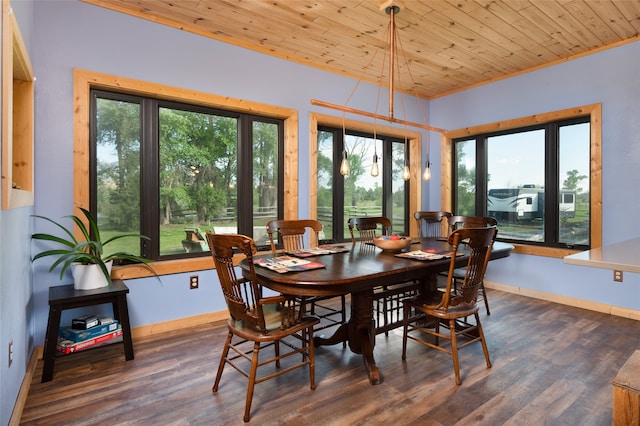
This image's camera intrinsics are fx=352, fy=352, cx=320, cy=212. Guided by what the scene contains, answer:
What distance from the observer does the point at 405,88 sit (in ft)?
16.5

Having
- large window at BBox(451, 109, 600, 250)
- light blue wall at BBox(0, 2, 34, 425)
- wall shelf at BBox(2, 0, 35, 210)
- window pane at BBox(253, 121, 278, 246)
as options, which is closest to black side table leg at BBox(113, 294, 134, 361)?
light blue wall at BBox(0, 2, 34, 425)

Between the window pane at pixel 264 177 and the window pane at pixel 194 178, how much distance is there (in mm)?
241

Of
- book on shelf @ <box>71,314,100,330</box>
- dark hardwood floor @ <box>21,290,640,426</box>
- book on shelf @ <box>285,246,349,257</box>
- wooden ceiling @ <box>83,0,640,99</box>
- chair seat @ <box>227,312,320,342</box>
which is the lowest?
dark hardwood floor @ <box>21,290,640,426</box>

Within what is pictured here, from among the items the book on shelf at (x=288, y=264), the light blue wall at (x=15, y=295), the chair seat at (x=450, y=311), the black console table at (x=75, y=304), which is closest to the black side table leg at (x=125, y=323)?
the black console table at (x=75, y=304)

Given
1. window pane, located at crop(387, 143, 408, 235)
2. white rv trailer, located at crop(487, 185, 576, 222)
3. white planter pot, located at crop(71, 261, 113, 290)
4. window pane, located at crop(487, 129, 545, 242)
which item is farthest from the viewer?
window pane, located at crop(387, 143, 408, 235)

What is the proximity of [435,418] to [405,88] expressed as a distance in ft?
14.1

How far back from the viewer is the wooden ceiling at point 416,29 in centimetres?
291

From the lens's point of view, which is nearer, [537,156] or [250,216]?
[250,216]

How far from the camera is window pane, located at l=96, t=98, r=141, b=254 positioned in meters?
2.98

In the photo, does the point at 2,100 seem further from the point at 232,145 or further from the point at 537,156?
the point at 537,156

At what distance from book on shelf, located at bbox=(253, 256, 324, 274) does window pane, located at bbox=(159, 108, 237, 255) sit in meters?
1.41

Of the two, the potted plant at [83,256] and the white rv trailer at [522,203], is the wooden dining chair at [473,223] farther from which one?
the potted plant at [83,256]

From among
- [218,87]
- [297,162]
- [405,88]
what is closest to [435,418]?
[297,162]

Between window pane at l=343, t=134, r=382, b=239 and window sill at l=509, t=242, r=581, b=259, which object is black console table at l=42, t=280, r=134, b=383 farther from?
window sill at l=509, t=242, r=581, b=259
